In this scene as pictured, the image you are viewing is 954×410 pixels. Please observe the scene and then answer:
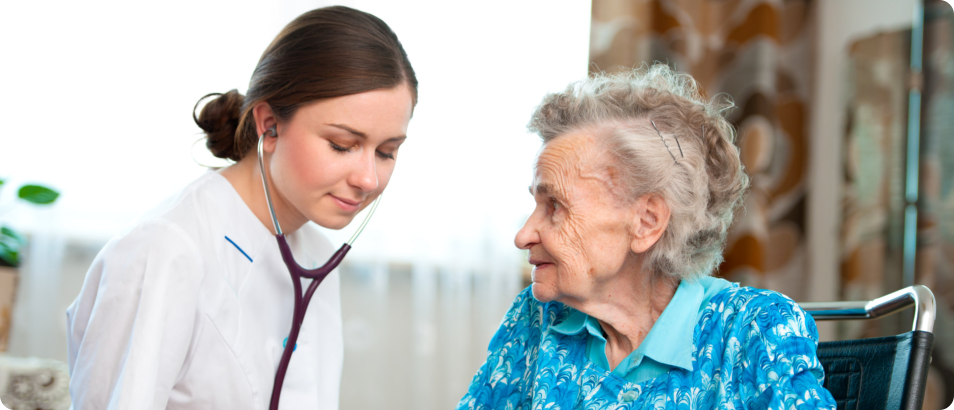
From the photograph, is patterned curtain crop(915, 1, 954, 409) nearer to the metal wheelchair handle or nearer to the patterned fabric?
the metal wheelchair handle

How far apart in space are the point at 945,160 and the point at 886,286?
478mm

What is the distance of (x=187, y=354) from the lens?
103 centimetres

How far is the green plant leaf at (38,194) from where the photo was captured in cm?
164

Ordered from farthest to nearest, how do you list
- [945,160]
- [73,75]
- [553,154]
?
Answer: [945,160]
[73,75]
[553,154]

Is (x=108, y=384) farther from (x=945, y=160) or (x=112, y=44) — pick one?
(x=945, y=160)

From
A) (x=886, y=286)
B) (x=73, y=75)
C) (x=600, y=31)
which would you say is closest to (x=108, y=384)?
(x=73, y=75)

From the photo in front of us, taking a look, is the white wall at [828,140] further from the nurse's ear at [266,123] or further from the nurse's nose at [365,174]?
the nurse's ear at [266,123]

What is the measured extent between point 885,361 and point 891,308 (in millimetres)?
109

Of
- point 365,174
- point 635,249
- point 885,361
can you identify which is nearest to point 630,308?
point 635,249

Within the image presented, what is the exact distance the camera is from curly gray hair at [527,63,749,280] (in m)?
1.03

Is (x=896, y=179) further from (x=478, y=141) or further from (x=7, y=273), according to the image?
(x=7, y=273)

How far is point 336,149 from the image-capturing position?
1.09 m

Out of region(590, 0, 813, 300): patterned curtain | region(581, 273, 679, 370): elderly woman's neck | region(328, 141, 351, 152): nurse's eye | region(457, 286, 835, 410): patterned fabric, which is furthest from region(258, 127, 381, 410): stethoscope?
region(590, 0, 813, 300): patterned curtain

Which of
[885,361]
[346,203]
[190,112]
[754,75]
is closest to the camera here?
[885,361]
